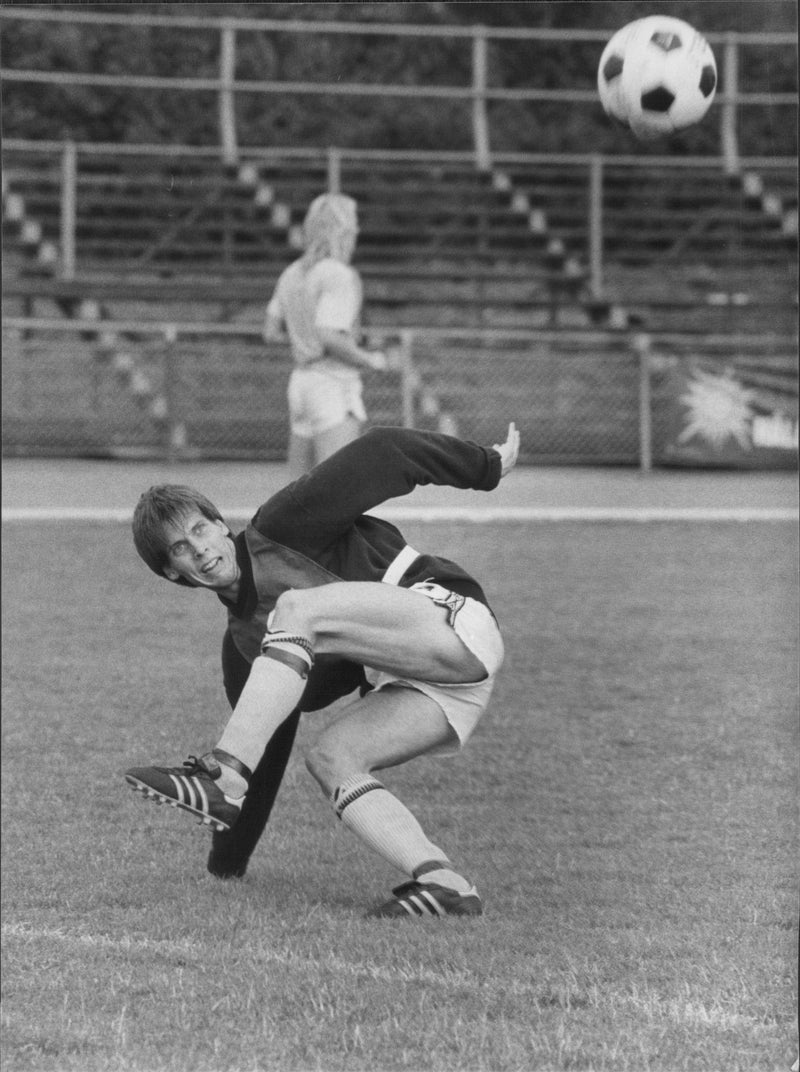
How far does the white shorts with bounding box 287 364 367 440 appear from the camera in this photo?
28.3ft

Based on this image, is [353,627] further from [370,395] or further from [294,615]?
[370,395]

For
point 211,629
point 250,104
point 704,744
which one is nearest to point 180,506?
point 704,744

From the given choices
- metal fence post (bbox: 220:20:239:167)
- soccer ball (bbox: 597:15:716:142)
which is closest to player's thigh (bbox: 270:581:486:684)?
soccer ball (bbox: 597:15:716:142)

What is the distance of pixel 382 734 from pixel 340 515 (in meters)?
0.63

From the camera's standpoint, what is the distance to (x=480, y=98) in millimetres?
16609

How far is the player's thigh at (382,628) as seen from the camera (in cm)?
372

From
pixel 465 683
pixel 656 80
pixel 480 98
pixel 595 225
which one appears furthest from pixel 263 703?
pixel 595 225

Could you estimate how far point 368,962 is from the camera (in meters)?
A: 3.99

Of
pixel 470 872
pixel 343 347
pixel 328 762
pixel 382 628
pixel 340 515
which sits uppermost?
pixel 343 347

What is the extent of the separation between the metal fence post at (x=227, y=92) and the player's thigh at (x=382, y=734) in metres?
12.3

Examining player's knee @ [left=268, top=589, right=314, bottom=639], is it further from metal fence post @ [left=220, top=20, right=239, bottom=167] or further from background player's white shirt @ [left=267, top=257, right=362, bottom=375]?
metal fence post @ [left=220, top=20, right=239, bottom=167]

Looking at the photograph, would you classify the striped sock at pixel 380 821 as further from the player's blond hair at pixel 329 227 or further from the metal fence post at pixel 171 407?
the metal fence post at pixel 171 407

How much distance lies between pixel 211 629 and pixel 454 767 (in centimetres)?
263

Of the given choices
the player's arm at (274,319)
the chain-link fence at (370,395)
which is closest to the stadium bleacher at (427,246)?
the chain-link fence at (370,395)
